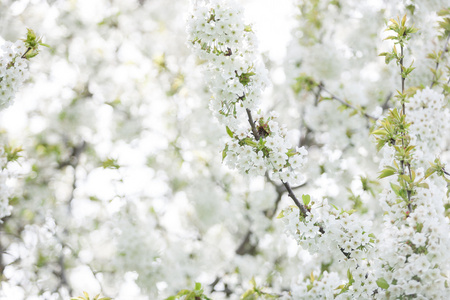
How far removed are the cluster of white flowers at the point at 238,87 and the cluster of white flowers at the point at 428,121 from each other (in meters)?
1.41

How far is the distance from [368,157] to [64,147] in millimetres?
5323

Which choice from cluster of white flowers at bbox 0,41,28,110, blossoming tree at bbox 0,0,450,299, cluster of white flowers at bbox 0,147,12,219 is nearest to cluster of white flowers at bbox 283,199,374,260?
blossoming tree at bbox 0,0,450,299

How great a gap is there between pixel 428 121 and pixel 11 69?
347 cm

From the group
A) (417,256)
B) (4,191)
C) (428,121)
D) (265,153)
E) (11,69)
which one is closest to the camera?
(417,256)

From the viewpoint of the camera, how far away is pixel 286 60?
6887mm

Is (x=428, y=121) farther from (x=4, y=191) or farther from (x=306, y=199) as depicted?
(x=4, y=191)

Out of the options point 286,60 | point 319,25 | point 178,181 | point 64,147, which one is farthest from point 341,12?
point 64,147

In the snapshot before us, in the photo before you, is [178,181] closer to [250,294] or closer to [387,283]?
[250,294]

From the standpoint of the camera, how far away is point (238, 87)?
9.02 feet

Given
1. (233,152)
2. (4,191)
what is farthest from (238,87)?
(4,191)

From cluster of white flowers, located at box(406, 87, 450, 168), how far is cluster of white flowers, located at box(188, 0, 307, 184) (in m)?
1.41

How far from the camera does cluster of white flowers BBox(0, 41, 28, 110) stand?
125 inches

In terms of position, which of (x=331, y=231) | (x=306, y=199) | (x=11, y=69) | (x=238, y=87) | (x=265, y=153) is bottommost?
(x=331, y=231)

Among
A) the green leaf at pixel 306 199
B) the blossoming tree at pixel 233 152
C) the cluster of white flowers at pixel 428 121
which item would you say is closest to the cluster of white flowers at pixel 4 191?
the blossoming tree at pixel 233 152
